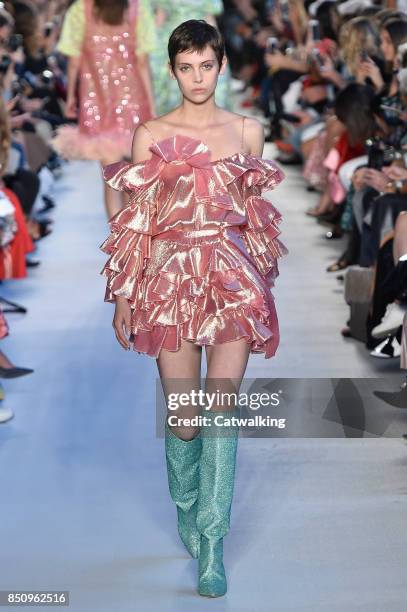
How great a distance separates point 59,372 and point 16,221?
4.16 ft

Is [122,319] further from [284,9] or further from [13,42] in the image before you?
[284,9]

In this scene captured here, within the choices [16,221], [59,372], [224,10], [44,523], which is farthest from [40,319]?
[224,10]

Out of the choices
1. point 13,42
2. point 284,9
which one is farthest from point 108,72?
point 284,9

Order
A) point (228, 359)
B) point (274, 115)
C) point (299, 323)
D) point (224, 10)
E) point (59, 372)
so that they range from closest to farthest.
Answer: point (228, 359) → point (59, 372) → point (299, 323) → point (274, 115) → point (224, 10)

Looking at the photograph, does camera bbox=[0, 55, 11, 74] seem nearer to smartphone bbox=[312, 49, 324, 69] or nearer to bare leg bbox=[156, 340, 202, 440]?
smartphone bbox=[312, 49, 324, 69]

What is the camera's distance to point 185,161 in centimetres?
319

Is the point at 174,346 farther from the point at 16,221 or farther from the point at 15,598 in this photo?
the point at 16,221

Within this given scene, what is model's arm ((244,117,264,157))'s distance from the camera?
3305mm

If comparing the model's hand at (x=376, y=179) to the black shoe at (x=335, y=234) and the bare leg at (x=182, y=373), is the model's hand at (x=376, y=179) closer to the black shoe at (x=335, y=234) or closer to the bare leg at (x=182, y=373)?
the black shoe at (x=335, y=234)

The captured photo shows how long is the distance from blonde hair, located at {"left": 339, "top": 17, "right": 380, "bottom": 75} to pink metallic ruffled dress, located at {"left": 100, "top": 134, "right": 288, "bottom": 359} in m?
4.54

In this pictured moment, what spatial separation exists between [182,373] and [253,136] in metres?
0.61

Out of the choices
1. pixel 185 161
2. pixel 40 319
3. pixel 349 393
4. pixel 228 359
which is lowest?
pixel 40 319

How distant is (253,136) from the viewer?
130 inches

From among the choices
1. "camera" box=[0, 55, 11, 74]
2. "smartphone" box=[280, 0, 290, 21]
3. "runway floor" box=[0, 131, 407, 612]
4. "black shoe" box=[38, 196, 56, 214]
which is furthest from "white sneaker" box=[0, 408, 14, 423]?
"smartphone" box=[280, 0, 290, 21]
